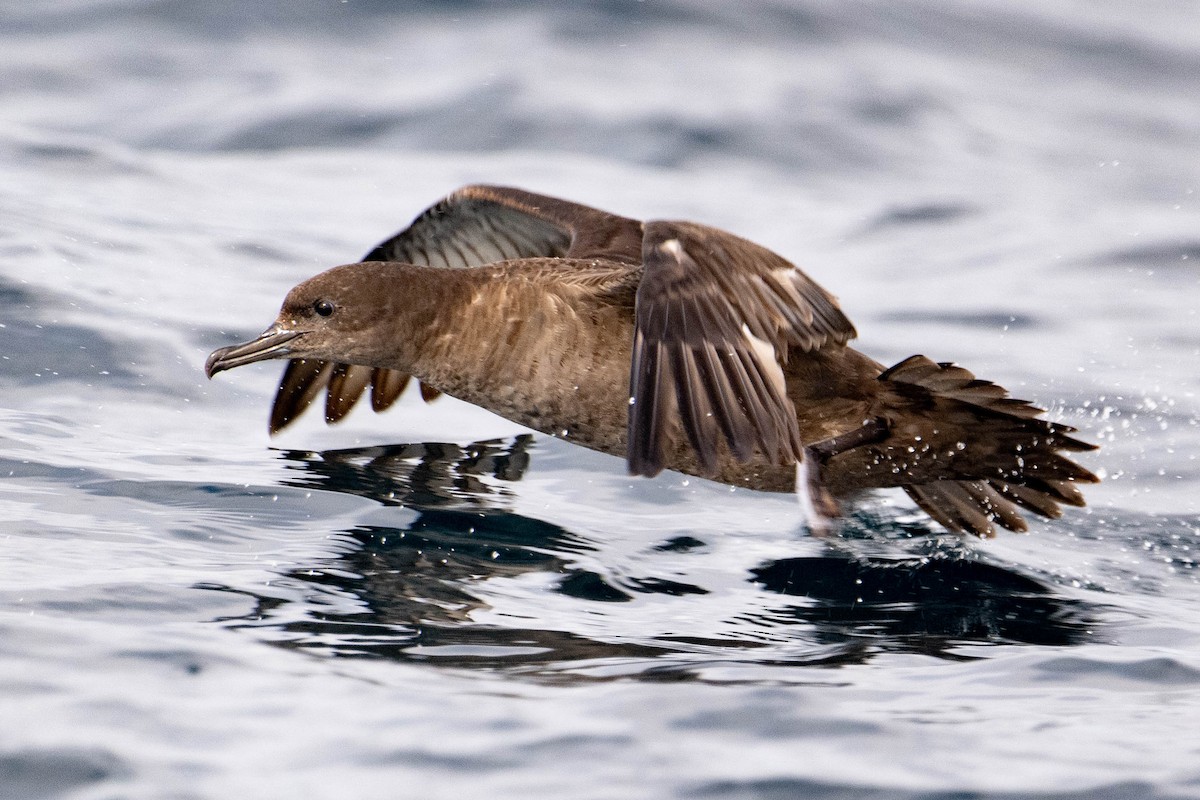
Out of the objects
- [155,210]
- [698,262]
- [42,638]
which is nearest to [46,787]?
[42,638]

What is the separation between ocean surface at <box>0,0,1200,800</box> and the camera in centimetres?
379

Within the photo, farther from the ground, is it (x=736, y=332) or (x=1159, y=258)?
(x=1159, y=258)

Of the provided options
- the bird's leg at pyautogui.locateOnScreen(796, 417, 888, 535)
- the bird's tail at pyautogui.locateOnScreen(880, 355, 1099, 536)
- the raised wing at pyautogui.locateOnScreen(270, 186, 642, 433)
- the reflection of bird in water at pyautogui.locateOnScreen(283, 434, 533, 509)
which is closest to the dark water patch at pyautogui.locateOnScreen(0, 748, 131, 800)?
the reflection of bird in water at pyautogui.locateOnScreen(283, 434, 533, 509)

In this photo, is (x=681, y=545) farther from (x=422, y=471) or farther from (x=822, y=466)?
(x=422, y=471)

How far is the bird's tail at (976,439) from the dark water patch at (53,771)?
9.72 ft

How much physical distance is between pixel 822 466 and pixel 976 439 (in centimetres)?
53

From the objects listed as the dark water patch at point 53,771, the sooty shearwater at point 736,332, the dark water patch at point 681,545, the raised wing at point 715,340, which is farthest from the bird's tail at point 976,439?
the dark water patch at point 53,771

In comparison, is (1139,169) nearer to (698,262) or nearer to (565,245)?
(565,245)

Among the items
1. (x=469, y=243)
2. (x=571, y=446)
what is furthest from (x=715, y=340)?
(x=469, y=243)

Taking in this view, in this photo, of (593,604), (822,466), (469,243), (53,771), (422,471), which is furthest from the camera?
(469,243)

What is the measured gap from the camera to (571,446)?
6969 mm

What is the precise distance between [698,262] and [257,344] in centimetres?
172

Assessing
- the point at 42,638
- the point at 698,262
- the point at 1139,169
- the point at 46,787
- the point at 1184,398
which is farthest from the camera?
the point at 1139,169

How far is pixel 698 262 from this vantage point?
16.5 feet
